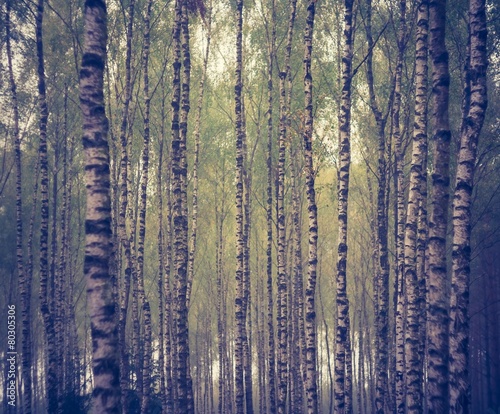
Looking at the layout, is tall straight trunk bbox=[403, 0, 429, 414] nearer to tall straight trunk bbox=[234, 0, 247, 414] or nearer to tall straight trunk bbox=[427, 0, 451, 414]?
tall straight trunk bbox=[427, 0, 451, 414]

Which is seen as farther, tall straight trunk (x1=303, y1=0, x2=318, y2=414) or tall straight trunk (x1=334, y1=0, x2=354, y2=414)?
tall straight trunk (x1=303, y1=0, x2=318, y2=414)

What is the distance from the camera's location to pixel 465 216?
5.77 m

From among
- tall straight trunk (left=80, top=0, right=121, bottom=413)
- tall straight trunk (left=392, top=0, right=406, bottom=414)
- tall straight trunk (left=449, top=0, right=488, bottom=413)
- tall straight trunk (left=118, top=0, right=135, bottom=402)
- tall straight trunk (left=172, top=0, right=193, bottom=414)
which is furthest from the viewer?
tall straight trunk (left=118, top=0, right=135, bottom=402)

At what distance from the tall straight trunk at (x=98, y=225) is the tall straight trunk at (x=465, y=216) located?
188 inches

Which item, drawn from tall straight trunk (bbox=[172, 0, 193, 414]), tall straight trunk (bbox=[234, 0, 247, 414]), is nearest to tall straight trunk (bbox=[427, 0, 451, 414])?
tall straight trunk (bbox=[234, 0, 247, 414])

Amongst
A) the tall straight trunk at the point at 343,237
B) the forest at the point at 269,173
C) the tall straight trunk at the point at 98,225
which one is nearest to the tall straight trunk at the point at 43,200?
the forest at the point at 269,173

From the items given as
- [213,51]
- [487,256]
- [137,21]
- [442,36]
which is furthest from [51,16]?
[487,256]

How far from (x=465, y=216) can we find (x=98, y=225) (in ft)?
17.2

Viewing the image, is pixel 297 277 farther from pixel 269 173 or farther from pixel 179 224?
pixel 179 224

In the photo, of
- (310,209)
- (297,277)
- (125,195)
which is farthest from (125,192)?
(297,277)

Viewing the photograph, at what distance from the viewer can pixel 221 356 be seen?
2055 cm

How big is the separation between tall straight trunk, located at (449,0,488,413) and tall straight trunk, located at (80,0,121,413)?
15.7 feet

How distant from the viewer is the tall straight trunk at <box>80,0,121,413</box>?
4.54 meters

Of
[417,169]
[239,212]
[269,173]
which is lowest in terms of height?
[239,212]
